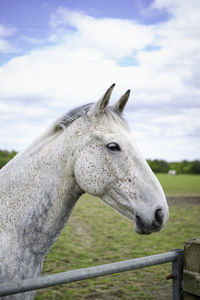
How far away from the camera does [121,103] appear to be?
2260mm

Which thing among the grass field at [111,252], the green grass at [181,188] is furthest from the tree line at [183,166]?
the grass field at [111,252]

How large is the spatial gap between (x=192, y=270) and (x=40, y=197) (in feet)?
3.97

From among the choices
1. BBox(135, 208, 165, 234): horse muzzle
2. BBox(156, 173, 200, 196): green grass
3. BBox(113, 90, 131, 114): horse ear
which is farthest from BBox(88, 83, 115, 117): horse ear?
BBox(156, 173, 200, 196): green grass

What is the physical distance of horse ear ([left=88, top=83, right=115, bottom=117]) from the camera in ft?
6.77

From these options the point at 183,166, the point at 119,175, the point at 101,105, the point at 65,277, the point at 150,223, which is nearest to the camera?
the point at 65,277

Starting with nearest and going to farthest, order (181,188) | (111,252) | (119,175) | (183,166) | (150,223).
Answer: (150,223), (119,175), (111,252), (181,188), (183,166)

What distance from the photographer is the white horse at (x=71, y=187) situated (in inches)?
75.4

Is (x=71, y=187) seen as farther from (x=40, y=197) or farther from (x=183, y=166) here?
(x=183, y=166)

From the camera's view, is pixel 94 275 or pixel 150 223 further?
pixel 150 223

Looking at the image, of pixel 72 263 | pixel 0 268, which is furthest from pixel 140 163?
pixel 72 263

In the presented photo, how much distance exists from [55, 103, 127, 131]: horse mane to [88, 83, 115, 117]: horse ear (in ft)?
0.18

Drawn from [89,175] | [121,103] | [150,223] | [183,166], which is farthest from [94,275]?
[183,166]

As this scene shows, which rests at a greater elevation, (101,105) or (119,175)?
(101,105)

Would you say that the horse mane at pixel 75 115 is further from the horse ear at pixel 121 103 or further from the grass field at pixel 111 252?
the grass field at pixel 111 252
